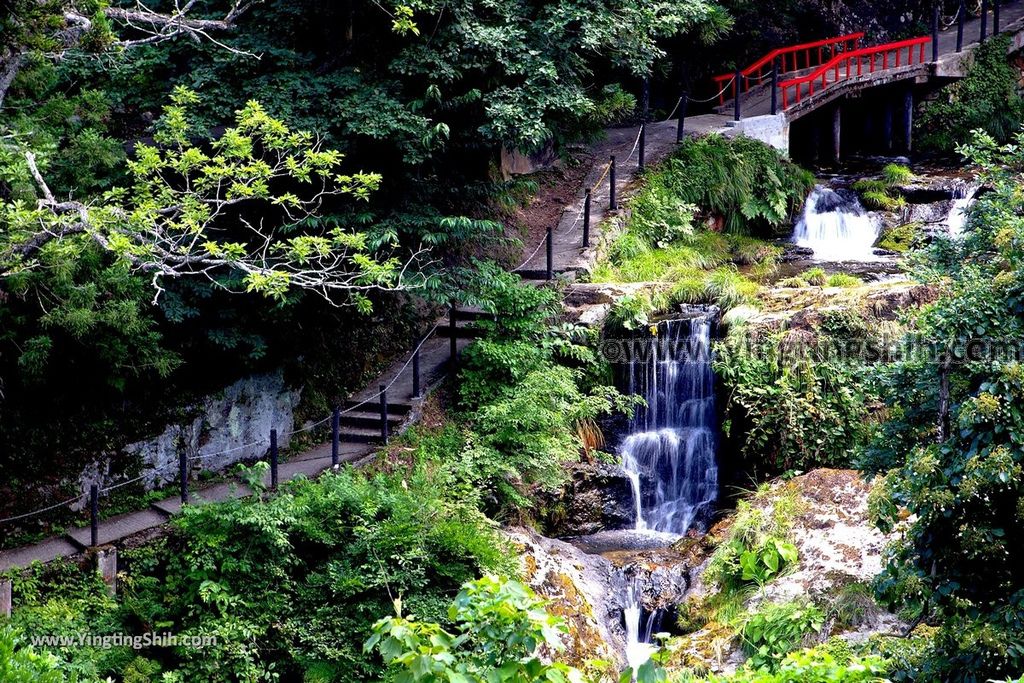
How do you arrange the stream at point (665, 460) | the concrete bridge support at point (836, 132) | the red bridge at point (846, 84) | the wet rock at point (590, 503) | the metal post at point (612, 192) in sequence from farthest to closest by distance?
the concrete bridge support at point (836, 132), the red bridge at point (846, 84), the metal post at point (612, 192), the wet rock at point (590, 503), the stream at point (665, 460)

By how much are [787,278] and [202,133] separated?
9835 millimetres

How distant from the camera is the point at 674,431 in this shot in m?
16.5

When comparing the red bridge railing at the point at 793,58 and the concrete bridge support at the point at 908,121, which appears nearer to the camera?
the red bridge railing at the point at 793,58

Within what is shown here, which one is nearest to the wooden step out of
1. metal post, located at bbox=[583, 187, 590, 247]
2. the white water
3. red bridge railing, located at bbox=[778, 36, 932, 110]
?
the white water

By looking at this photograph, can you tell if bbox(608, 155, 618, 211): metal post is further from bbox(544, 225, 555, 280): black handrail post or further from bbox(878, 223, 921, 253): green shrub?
bbox(878, 223, 921, 253): green shrub

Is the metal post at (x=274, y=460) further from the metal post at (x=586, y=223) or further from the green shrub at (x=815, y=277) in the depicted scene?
the green shrub at (x=815, y=277)

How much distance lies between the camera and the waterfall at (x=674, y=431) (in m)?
→ 16.1

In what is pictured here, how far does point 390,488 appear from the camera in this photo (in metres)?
14.1

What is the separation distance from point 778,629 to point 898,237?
34.7 feet

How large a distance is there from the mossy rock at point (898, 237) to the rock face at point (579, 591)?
9407mm

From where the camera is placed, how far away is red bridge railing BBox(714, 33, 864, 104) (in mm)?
25000

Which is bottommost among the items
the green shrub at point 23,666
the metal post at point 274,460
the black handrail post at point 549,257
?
the green shrub at point 23,666

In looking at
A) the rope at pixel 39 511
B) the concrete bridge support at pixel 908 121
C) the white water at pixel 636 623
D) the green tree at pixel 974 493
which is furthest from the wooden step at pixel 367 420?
the concrete bridge support at pixel 908 121

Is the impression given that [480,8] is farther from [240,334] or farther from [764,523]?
[764,523]
